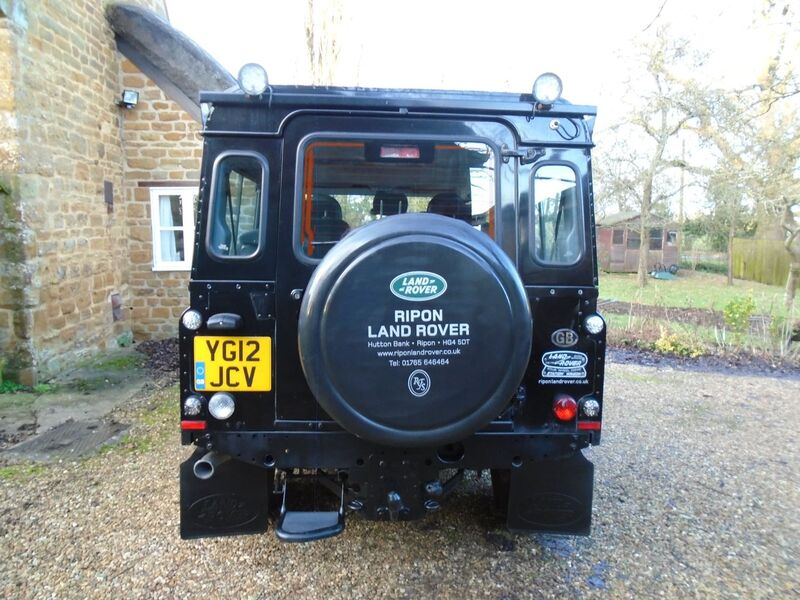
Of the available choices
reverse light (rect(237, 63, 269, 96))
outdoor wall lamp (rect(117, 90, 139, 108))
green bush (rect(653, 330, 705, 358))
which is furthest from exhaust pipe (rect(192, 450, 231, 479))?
green bush (rect(653, 330, 705, 358))

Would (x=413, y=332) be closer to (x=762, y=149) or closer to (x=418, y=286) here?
(x=418, y=286)

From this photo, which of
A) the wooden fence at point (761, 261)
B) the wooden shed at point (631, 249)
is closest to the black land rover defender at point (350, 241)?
the wooden fence at point (761, 261)

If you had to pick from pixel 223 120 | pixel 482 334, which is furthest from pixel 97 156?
pixel 482 334

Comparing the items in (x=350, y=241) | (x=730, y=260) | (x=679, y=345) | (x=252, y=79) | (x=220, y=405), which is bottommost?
(x=679, y=345)

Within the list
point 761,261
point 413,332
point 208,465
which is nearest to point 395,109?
point 413,332

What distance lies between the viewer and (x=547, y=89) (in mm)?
2814

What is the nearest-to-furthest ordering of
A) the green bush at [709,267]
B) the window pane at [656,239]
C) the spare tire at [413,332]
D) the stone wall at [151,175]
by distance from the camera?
the spare tire at [413,332] < the stone wall at [151,175] < the green bush at [709,267] < the window pane at [656,239]

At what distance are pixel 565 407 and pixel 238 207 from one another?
1971 mm

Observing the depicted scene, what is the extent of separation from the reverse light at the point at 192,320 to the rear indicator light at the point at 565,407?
182cm

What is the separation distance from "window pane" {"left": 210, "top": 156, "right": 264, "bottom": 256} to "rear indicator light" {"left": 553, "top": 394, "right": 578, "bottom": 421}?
5.63 feet

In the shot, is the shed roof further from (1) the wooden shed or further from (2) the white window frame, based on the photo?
(2) the white window frame

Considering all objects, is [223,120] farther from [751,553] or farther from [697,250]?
[697,250]

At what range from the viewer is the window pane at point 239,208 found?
2842mm

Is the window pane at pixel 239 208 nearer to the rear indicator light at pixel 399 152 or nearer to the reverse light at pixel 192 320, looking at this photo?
the reverse light at pixel 192 320
